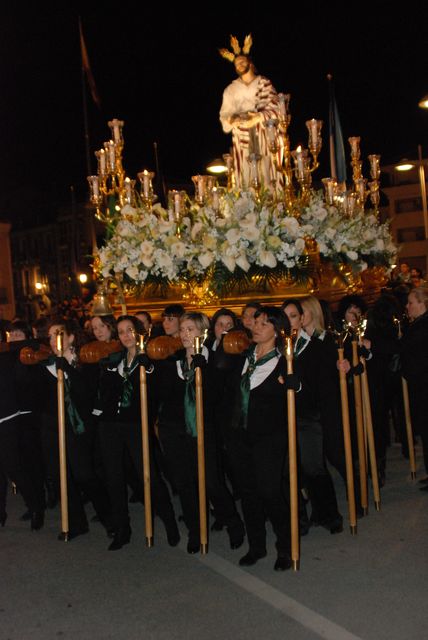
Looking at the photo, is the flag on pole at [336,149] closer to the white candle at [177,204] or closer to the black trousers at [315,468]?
the white candle at [177,204]

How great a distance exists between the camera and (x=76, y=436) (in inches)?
276

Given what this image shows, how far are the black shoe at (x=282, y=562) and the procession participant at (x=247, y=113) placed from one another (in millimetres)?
5729

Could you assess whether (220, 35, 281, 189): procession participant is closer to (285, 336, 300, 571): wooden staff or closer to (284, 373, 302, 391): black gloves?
(285, 336, 300, 571): wooden staff

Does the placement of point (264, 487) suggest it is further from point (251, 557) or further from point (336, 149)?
point (336, 149)

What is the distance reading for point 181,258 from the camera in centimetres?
870

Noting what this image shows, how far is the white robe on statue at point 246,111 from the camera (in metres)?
10.5

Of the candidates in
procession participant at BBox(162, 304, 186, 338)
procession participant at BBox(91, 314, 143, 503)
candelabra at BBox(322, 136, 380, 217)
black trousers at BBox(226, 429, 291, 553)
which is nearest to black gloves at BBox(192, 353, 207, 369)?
black trousers at BBox(226, 429, 291, 553)

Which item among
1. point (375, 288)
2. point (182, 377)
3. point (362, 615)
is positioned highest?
point (375, 288)

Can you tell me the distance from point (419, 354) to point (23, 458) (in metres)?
3.98

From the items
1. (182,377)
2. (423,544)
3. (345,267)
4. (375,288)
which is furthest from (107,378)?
(375,288)

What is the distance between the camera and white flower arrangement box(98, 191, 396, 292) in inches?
330

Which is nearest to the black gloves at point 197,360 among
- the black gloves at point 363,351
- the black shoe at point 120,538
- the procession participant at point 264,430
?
the procession participant at point 264,430

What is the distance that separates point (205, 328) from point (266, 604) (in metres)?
2.40

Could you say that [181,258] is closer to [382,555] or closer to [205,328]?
[205,328]
